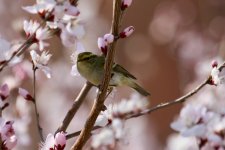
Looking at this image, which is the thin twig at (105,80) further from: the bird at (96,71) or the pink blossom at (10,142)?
the bird at (96,71)

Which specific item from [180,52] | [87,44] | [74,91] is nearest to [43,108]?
[74,91]

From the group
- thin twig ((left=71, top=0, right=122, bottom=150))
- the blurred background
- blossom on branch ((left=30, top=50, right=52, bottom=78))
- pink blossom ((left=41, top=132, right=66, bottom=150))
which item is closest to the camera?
thin twig ((left=71, top=0, right=122, bottom=150))

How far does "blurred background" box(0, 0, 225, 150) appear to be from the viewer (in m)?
4.97

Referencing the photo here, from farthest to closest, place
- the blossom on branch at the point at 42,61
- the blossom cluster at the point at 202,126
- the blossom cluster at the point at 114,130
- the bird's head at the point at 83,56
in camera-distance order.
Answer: the blossom cluster at the point at 114,130 < the blossom cluster at the point at 202,126 < the bird's head at the point at 83,56 < the blossom on branch at the point at 42,61

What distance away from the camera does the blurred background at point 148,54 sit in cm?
497

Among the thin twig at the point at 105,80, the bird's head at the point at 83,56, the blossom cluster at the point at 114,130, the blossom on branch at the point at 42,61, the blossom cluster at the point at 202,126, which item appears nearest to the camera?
Result: the thin twig at the point at 105,80

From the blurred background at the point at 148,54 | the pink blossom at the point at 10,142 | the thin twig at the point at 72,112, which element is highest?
the pink blossom at the point at 10,142

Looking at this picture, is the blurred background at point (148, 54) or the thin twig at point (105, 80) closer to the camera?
the thin twig at point (105, 80)

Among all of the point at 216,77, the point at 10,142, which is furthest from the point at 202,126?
the point at 10,142

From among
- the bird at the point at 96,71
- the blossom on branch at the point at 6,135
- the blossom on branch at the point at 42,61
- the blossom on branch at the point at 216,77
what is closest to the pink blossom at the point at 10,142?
the blossom on branch at the point at 6,135

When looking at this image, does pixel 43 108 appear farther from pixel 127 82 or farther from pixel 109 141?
pixel 127 82

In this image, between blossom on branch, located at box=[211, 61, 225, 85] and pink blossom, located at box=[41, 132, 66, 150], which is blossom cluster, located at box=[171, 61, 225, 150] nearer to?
blossom on branch, located at box=[211, 61, 225, 85]

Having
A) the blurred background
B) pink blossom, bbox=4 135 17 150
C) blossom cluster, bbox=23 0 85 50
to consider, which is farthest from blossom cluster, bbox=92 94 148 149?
the blurred background

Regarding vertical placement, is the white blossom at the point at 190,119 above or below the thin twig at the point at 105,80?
below
